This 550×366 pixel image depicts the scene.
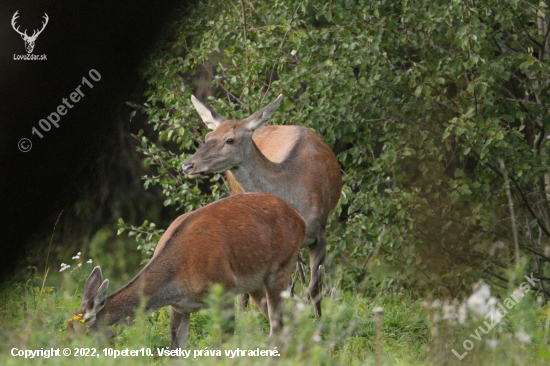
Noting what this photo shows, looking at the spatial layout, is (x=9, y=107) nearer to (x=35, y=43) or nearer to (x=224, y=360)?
(x=35, y=43)

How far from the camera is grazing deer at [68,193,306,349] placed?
5531mm

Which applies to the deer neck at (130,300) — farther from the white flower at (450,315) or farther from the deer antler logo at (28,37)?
the deer antler logo at (28,37)

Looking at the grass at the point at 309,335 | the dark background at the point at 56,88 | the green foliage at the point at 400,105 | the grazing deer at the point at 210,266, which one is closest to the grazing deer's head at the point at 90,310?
the grazing deer at the point at 210,266

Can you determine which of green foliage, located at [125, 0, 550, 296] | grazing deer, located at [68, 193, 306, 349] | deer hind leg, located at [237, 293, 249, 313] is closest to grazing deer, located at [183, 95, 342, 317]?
green foliage, located at [125, 0, 550, 296]

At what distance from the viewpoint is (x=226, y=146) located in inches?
293

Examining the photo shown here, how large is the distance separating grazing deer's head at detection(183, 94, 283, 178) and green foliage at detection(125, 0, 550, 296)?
91 cm

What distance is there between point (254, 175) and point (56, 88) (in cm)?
231

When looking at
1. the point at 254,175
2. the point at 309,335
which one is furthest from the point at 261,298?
the point at 254,175

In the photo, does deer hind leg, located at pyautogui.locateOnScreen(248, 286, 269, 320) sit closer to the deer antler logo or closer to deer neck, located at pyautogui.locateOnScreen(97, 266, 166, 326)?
deer neck, located at pyautogui.locateOnScreen(97, 266, 166, 326)

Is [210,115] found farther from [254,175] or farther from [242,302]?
[242,302]

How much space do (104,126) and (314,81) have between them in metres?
3.68

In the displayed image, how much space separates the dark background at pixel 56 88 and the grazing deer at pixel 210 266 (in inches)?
100

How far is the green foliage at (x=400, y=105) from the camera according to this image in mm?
8156

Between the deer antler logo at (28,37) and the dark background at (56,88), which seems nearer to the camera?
the deer antler logo at (28,37)
